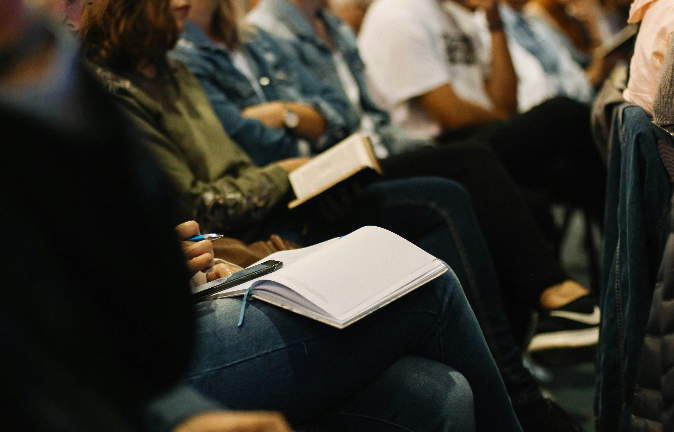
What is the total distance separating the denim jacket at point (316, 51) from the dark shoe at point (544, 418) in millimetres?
1016

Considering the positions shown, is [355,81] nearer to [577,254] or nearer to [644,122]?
[644,122]

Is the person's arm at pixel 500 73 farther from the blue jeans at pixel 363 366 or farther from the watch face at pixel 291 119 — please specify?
the blue jeans at pixel 363 366

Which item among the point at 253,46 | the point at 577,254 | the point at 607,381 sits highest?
the point at 253,46

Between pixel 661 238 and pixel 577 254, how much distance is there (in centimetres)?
216

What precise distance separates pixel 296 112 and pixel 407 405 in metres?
1.00

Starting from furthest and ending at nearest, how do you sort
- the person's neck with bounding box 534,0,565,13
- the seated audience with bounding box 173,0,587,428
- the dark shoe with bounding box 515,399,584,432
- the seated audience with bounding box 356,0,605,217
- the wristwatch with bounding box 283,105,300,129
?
the person's neck with bounding box 534,0,565,13
the seated audience with bounding box 356,0,605,217
the wristwatch with bounding box 283,105,300,129
the seated audience with bounding box 173,0,587,428
the dark shoe with bounding box 515,399,584,432

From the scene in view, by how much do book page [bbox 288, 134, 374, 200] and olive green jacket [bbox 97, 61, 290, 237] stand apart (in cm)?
3

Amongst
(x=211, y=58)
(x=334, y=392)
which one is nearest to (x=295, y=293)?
(x=334, y=392)

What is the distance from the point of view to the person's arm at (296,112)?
1.57 meters

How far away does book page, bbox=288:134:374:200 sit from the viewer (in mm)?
1250

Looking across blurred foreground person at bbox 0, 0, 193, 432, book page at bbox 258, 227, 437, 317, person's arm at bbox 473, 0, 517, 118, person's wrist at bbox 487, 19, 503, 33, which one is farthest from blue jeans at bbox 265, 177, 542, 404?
person's wrist at bbox 487, 19, 503, 33

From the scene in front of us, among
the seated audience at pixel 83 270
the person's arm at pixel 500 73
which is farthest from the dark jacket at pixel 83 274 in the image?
the person's arm at pixel 500 73

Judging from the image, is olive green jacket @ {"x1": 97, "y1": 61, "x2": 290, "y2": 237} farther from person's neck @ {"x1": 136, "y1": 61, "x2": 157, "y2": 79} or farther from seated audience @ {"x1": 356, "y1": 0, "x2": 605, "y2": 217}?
seated audience @ {"x1": 356, "y1": 0, "x2": 605, "y2": 217}

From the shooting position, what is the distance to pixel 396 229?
4.20 ft
